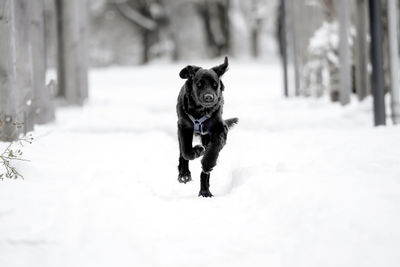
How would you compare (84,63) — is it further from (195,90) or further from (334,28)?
(195,90)

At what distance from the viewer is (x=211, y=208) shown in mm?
3818

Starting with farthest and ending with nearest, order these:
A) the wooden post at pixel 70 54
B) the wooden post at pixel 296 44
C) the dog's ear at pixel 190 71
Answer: the wooden post at pixel 296 44 → the wooden post at pixel 70 54 → the dog's ear at pixel 190 71

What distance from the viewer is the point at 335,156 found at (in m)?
5.29

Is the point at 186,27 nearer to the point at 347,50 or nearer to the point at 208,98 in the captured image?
the point at 347,50

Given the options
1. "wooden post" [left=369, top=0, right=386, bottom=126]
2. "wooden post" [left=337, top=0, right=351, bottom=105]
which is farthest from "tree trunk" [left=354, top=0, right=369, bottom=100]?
"wooden post" [left=369, top=0, right=386, bottom=126]

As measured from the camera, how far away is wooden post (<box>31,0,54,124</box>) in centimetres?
814

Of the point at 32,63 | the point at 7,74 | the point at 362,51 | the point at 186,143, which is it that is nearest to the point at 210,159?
the point at 186,143

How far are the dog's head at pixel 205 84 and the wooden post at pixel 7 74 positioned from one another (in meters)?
2.48

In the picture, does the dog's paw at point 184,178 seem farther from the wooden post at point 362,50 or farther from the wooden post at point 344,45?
the wooden post at point 344,45

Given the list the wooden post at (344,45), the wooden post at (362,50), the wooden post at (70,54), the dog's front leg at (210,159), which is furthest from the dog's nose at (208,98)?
the wooden post at (70,54)

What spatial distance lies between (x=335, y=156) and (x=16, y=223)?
3433mm

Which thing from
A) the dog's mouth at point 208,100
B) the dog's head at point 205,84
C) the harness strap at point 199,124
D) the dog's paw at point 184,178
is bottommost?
the dog's paw at point 184,178

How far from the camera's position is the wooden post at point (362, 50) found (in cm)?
1020

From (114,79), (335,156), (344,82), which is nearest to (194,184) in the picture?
(335,156)
